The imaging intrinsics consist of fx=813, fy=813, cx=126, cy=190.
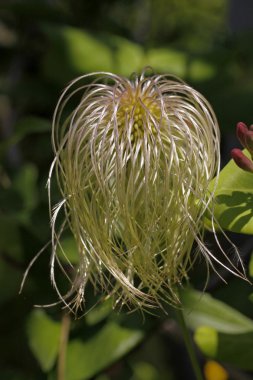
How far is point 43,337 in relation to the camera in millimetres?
1075

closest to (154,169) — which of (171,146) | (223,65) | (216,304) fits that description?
(171,146)

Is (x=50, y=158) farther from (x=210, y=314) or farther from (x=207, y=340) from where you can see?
(x=207, y=340)

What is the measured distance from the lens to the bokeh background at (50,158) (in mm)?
1018

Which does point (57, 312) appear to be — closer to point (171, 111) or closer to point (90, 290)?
point (90, 290)

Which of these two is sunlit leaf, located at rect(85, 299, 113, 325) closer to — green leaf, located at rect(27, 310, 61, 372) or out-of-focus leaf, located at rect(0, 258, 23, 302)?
green leaf, located at rect(27, 310, 61, 372)

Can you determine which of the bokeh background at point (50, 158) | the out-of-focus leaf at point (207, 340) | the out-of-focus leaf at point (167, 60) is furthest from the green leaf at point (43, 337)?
the out-of-focus leaf at point (167, 60)

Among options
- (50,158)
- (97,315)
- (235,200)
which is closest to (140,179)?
(235,200)

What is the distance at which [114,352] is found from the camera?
1.00m

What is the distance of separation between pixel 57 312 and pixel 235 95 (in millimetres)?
455

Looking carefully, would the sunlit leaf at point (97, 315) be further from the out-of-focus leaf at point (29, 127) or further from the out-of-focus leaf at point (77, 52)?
the out-of-focus leaf at point (77, 52)

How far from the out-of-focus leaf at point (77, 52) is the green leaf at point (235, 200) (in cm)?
67

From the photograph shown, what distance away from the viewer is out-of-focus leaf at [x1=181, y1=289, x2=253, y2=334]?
37.4 inches

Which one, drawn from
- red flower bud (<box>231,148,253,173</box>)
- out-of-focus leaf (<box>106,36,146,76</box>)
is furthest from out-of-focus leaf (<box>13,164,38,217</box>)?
red flower bud (<box>231,148,253,173</box>)

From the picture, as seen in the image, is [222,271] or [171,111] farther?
[222,271]
